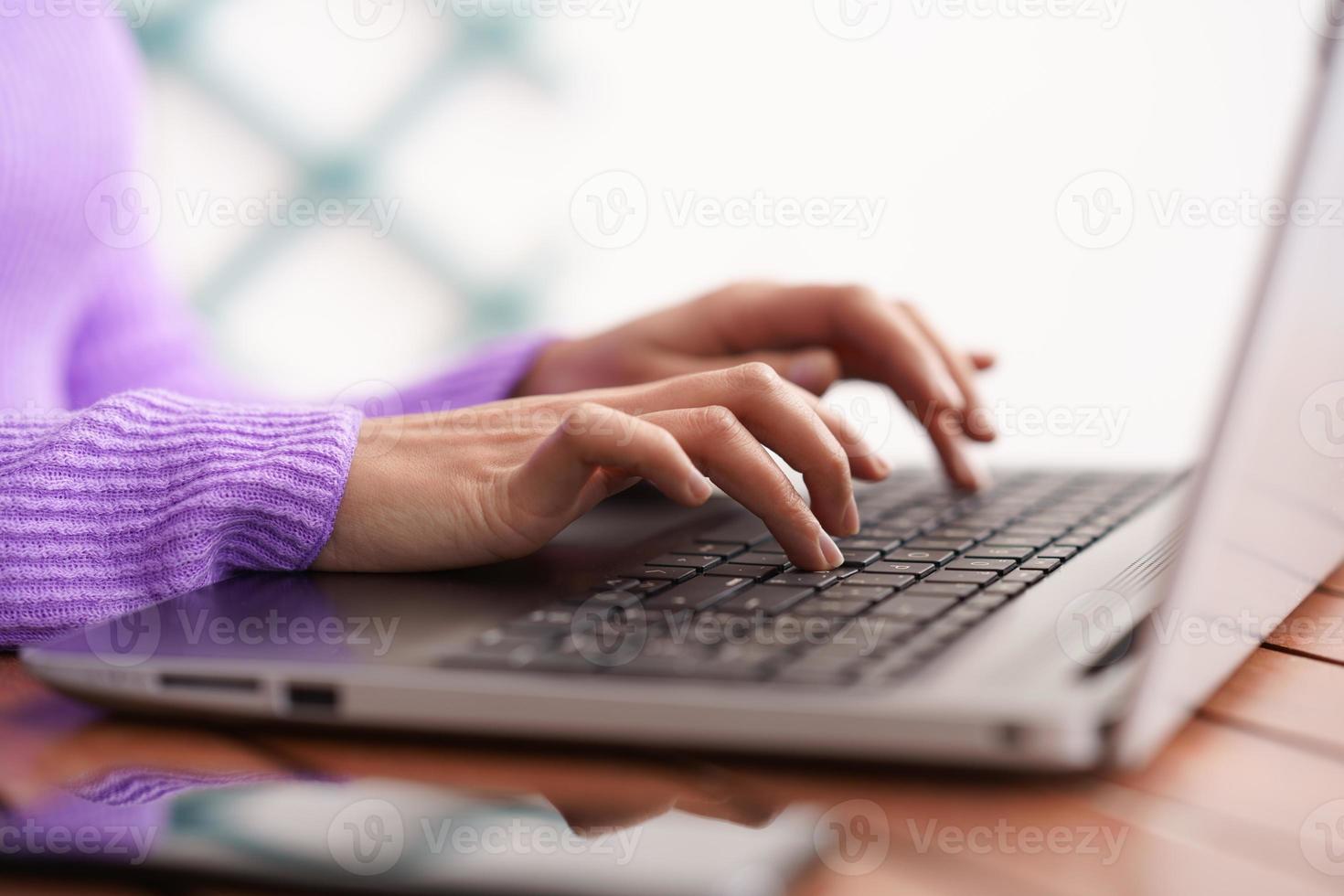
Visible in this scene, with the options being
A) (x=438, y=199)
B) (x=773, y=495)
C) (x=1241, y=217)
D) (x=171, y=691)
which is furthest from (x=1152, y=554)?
(x=438, y=199)

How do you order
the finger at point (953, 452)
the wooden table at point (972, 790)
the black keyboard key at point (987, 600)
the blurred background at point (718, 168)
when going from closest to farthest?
the wooden table at point (972, 790)
the black keyboard key at point (987, 600)
the finger at point (953, 452)
the blurred background at point (718, 168)

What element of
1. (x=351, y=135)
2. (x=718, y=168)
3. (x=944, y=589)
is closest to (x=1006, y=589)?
(x=944, y=589)

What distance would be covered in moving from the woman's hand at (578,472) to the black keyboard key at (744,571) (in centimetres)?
1

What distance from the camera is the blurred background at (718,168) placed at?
162cm

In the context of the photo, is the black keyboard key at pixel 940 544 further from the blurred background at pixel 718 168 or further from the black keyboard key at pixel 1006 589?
the blurred background at pixel 718 168

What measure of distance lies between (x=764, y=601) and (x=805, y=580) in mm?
31

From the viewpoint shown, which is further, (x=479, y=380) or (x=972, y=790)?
(x=479, y=380)

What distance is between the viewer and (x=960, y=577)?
0.34 meters

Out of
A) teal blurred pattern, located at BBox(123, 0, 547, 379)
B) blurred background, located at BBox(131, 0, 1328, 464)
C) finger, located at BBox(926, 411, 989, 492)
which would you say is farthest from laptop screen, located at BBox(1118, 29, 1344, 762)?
teal blurred pattern, located at BBox(123, 0, 547, 379)

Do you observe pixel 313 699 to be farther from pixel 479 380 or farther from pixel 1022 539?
pixel 479 380

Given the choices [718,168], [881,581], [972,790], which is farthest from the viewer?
[718,168]

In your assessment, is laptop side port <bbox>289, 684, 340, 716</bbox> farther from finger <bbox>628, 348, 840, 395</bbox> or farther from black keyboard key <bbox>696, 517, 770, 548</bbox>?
finger <bbox>628, 348, 840, 395</bbox>

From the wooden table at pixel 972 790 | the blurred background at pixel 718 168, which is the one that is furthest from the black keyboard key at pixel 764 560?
the blurred background at pixel 718 168

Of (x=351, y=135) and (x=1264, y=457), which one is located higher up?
(x=1264, y=457)
